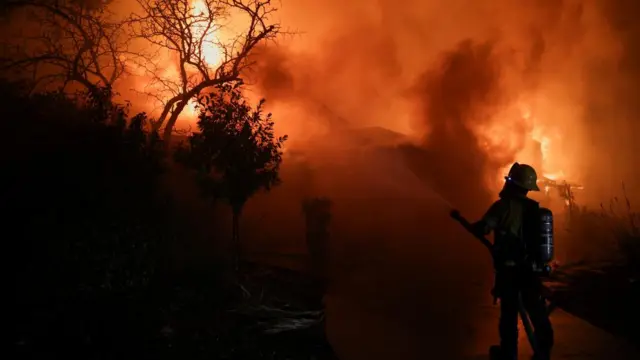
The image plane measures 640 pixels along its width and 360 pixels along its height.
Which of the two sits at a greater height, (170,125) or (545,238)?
(170,125)

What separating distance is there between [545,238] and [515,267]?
347 mm

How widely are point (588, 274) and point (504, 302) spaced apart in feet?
22.1

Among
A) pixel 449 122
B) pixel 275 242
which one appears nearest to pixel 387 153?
Answer: pixel 449 122

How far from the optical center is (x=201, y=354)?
5.75 metres

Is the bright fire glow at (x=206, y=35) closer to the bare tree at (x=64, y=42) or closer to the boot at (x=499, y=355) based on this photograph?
the bare tree at (x=64, y=42)

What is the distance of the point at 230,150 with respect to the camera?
342 inches

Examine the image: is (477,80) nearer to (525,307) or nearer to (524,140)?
(524,140)

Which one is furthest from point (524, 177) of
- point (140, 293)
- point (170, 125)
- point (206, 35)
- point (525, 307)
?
point (206, 35)

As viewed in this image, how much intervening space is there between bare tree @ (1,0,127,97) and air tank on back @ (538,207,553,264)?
9.26 m

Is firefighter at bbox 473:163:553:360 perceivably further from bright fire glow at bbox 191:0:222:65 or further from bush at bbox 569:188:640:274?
bright fire glow at bbox 191:0:222:65

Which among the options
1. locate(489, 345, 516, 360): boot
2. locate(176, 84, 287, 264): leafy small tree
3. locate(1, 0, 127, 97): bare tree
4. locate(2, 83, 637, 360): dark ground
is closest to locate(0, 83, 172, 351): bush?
locate(2, 83, 637, 360): dark ground

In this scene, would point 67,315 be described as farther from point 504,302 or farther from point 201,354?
point 504,302

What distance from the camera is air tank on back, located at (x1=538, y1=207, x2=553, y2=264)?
16.0 ft

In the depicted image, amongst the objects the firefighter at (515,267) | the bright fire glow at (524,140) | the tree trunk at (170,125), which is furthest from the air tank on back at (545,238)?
the bright fire glow at (524,140)
